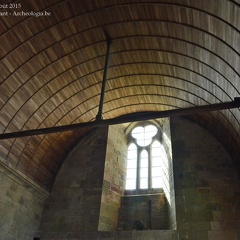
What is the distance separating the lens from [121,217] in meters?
11.4

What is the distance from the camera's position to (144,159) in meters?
12.9

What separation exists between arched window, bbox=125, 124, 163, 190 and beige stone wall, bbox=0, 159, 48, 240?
4100 mm

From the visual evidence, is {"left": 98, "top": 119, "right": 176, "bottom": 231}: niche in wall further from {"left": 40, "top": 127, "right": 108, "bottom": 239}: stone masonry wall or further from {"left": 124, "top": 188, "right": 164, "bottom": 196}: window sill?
{"left": 40, "top": 127, "right": 108, "bottom": 239}: stone masonry wall

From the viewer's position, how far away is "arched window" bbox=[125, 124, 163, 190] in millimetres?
12242

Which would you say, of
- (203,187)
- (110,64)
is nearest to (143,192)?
(203,187)

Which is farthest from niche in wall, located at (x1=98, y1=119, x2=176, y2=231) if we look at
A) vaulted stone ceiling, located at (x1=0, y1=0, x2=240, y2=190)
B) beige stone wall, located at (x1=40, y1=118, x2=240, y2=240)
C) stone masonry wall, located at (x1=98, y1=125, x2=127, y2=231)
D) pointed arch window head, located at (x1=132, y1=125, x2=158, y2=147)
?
vaulted stone ceiling, located at (x1=0, y1=0, x2=240, y2=190)

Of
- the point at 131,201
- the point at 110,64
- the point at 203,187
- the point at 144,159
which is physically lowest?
the point at 131,201

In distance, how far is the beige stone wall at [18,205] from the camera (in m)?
9.50

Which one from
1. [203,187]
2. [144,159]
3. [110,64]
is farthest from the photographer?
[144,159]

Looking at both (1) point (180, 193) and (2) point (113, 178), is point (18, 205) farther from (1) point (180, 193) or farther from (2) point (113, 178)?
(1) point (180, 193)

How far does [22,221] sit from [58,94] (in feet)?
16.8

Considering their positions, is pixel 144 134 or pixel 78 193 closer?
pixel 78 193

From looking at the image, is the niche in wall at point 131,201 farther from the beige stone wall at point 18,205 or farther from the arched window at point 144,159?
the beige stone wall at point 18,205

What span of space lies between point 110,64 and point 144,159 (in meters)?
5.12
